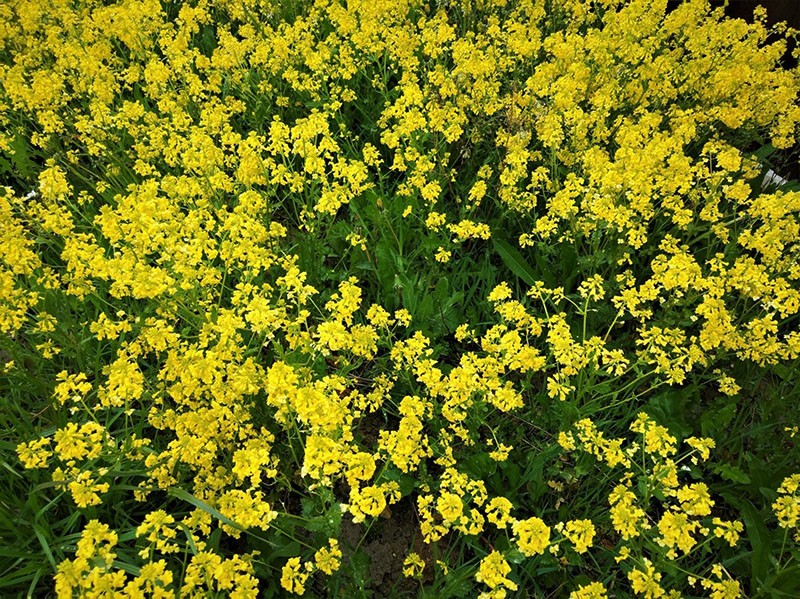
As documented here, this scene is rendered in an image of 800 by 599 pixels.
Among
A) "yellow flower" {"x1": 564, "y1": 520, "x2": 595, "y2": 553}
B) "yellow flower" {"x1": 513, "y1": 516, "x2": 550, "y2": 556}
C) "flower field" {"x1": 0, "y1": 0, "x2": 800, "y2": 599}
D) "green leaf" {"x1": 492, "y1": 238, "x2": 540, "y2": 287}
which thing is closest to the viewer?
"yellow flower" {"x1": 513, "y1": 516, "x2": 550, "y2": 556}

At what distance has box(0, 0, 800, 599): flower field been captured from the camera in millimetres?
2178

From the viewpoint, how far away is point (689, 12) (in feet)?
13.4

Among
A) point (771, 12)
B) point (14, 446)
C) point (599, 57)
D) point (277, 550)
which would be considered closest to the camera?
point (277, 550)

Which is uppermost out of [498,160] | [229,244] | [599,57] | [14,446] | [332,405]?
[599,57]

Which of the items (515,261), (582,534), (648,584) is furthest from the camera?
(515,261)

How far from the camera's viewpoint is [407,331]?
324cm

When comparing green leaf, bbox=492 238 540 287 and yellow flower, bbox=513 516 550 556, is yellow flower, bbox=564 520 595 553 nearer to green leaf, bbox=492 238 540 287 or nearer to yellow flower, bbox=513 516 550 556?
yellow flower, bbox=513 516 550 556

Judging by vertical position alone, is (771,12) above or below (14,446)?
above

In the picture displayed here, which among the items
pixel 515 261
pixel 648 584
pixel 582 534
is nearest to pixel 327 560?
pixel 582 534

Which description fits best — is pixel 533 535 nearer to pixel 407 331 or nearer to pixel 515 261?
pixel 407 331

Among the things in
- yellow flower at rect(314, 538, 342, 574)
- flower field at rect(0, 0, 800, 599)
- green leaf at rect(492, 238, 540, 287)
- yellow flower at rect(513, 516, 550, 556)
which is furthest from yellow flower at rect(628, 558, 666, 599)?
green leaf at rect(492, 238, 540, 287)

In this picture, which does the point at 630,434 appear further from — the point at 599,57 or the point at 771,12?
the point at 771,12

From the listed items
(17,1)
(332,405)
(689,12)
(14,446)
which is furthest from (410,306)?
(17,1)

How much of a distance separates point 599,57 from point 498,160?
3.04ft
